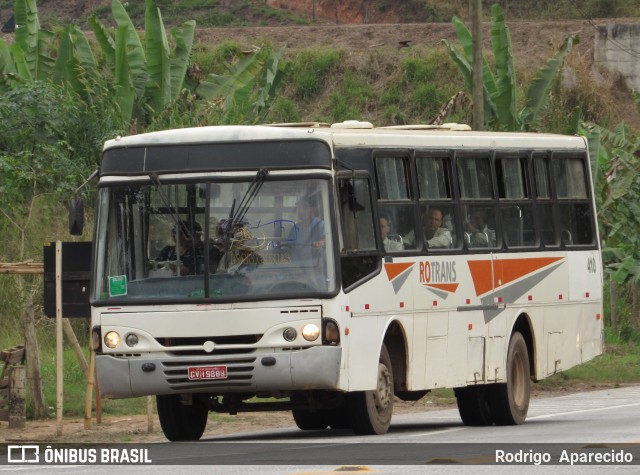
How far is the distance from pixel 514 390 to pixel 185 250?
5237 mm

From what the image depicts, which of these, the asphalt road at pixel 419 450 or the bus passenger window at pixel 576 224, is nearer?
the asphalt road at pixel 419 450

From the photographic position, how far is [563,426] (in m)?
16.9

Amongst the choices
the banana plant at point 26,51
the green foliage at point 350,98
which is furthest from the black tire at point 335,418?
the green foliage at point 350,98

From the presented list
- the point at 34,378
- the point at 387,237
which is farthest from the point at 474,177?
the point at 34,378

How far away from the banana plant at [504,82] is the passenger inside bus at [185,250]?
14.5 m

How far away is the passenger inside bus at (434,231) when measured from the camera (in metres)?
16.6

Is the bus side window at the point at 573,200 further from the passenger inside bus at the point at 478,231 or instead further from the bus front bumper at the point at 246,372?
the bus front bumper at the point at 246,372

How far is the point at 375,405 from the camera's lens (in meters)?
15.5

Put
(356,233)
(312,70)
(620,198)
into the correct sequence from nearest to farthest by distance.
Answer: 1. (356,233)
2. (620,198)
3. (312,70)

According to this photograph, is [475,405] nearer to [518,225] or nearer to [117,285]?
[518,225]

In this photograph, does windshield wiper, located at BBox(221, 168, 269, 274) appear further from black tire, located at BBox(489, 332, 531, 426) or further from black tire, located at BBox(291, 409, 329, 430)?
black tire, located at BBox(489, 332, 531, 426)

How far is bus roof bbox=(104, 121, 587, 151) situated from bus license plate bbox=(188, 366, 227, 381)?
2230 millimetres

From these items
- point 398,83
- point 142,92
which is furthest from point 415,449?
point 398,83

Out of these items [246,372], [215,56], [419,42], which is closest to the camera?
[246,372]
